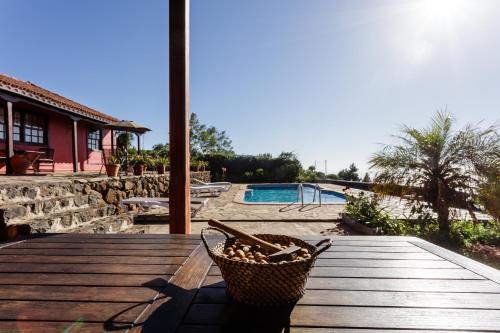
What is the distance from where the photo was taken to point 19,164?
7.13 meters

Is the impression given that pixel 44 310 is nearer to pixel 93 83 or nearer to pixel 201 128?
pixel 93 83

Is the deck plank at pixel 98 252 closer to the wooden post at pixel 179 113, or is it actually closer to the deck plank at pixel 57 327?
the deck plank at pixel 57 327

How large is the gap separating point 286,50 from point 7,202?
9858mm

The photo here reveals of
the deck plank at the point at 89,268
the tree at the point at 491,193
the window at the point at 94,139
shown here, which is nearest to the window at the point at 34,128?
the window at the point at 94,139

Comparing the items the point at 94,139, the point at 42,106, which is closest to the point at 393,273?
the point at 42,106

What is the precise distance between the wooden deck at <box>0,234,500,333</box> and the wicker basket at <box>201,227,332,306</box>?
0.06 meters

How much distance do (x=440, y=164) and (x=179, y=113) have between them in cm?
463

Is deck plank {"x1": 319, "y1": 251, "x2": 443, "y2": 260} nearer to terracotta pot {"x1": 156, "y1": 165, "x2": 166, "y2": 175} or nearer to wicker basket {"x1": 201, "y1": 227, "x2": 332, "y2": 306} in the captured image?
wicker basket {"x1": 201, "y1": 227, "x2": 332, "y2": 306}

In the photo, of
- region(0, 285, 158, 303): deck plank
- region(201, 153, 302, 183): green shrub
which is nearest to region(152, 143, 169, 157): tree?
region(201, 153, 302, 183): green shrub

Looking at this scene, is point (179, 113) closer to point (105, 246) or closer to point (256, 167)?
point (105, 246)

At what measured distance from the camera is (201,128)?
32.2m

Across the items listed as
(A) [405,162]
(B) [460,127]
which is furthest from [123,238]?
(B) [460,127]

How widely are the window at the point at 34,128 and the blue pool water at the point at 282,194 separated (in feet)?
28.2

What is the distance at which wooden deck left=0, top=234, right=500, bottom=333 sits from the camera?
90cm
